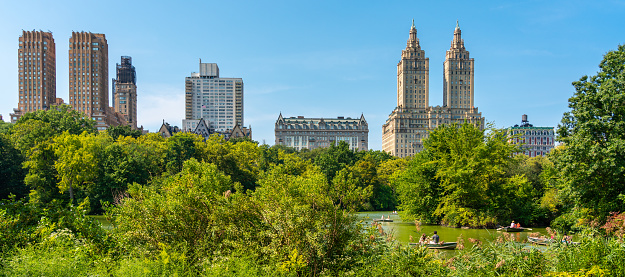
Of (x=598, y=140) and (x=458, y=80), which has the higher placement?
(x=458, y=80)

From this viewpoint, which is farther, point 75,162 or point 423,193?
point 75,162

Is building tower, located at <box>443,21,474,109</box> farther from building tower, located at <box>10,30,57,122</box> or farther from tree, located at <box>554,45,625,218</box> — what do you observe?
tree, located at <box>554,45,625,218</box>

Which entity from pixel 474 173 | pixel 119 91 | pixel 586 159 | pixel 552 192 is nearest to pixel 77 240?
pixel 586 159

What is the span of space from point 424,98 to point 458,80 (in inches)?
451

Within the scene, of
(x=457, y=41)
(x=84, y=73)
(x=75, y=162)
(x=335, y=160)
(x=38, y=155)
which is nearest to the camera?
(x=75, y=162)

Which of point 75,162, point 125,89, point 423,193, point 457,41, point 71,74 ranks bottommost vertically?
point 423,193

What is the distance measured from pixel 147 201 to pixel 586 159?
18.9 metres

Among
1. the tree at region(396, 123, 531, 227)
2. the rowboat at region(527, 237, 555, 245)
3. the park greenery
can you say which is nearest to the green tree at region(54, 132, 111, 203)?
the tree at region(396, 123, 531, 227)

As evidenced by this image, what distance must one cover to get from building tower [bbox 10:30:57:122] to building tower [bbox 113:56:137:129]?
51.2 meters

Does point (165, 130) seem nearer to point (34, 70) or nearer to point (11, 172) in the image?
point (34, 70)

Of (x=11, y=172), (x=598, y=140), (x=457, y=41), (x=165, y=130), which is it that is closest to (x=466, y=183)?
(x=598, y=140)

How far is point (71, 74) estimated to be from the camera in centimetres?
14050

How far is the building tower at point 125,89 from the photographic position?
7525 inches

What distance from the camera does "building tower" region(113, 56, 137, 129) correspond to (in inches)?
7525
